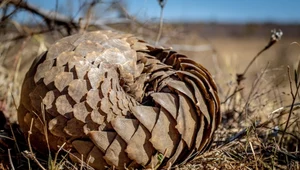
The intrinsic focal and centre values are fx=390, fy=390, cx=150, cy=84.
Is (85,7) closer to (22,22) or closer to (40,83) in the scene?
(22,22)

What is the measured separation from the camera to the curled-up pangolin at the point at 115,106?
1.26 m

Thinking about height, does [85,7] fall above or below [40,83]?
above

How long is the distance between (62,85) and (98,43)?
21cm

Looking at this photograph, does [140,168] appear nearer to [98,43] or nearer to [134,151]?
[134,151]

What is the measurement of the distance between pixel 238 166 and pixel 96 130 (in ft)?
1.75

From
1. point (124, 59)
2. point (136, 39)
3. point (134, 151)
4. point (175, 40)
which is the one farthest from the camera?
point (175, 40)

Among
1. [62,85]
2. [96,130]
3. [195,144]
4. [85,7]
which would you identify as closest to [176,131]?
[195,144]

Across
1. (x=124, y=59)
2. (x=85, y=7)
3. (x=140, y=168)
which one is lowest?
(x=140, y=168)

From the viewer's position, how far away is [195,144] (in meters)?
1.34

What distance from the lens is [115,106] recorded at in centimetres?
128

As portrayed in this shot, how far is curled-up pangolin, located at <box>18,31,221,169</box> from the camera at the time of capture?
1.26 metres

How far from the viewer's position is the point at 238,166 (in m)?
1.41

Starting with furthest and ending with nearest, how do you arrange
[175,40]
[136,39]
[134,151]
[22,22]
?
[175,40] → [22,22] → [136,39] → [134,151]

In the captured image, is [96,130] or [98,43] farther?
[98,43]
